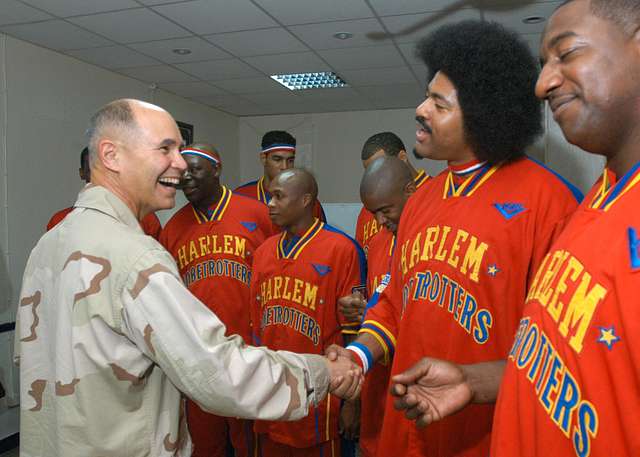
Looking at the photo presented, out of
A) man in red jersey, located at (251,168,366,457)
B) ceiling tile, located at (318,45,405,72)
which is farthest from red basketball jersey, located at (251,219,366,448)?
ceiling tile, located at (318,45,405,72)

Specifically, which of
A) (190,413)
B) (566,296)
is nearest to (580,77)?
(566,296)

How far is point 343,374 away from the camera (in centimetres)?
167

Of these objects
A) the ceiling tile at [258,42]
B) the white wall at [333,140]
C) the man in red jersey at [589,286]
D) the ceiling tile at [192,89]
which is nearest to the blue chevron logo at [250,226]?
the ceiling tile at [258,42]

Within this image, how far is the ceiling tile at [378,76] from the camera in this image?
5.87 m

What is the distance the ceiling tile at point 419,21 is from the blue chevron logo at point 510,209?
3.16 m

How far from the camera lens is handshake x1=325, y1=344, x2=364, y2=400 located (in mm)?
1638

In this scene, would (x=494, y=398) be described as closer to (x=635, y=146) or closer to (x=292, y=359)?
(x=292, y=359)

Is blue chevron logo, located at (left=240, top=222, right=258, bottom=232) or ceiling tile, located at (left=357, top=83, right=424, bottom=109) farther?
ceiling tile, located at (left=357, top=83, right=424, bottom=109)

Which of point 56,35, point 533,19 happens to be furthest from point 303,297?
point 56,35

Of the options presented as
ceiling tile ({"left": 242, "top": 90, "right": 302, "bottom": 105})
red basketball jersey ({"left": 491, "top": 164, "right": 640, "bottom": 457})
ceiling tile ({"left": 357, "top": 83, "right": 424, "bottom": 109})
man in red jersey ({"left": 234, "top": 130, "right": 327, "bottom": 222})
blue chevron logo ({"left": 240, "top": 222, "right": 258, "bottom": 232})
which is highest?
ceiling tile ({"left": 242, "top": 90, "right": 302, "bottom": 105})

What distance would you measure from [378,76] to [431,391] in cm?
528


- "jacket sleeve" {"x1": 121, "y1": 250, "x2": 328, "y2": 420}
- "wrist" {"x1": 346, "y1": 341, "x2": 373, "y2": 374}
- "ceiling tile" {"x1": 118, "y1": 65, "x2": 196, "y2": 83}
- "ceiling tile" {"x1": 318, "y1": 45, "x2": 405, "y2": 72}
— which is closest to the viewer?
"jacket sleeve" {"x1": 121, "y1": 250, "x2": 328, "y2": 420}

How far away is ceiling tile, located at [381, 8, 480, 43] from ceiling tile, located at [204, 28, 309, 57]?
36.1 inches

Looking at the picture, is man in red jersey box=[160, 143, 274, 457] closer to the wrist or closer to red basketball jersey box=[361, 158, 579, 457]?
the wrist
